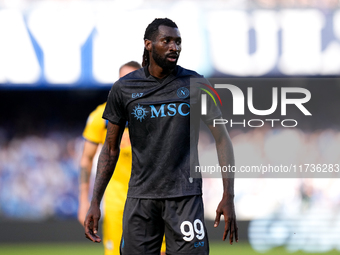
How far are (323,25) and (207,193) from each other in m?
3.96

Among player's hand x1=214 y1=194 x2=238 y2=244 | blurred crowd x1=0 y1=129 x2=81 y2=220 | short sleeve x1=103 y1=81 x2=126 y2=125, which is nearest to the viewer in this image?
player's hand x1=214 y1=194 x2=238 y2=244

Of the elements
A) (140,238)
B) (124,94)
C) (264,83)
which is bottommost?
(140,238)

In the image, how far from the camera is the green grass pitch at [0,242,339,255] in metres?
9.08

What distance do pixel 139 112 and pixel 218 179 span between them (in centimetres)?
804

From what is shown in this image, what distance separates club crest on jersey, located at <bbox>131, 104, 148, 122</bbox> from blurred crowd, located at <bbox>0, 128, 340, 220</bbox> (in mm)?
A: 7604

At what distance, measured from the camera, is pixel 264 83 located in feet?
34.6

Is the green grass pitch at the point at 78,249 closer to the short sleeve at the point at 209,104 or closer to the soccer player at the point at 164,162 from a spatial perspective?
the soccer player at the point at 164,162

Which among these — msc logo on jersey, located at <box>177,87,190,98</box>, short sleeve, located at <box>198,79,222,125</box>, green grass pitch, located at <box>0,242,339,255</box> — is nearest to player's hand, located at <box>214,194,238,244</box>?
short sleeve, located at <box>198,79,222,125</box>

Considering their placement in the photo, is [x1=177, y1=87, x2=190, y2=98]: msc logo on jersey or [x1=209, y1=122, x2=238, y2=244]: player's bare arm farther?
[x1=177, y1=87, x2=190, y2=98]: msc logo on jersey

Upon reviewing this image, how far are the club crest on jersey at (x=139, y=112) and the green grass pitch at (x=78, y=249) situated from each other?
18.9ft

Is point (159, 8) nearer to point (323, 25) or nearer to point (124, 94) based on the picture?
point (323, 25)

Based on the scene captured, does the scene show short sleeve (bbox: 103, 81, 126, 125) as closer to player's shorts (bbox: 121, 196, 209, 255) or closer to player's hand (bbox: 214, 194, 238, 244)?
player's shorts (bbox: 121, 196, 209, 255)

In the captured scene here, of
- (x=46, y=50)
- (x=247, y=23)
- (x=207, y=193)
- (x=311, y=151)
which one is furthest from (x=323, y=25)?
(x=46, y=50)

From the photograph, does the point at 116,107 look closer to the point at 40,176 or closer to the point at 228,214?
the point at 228,214
